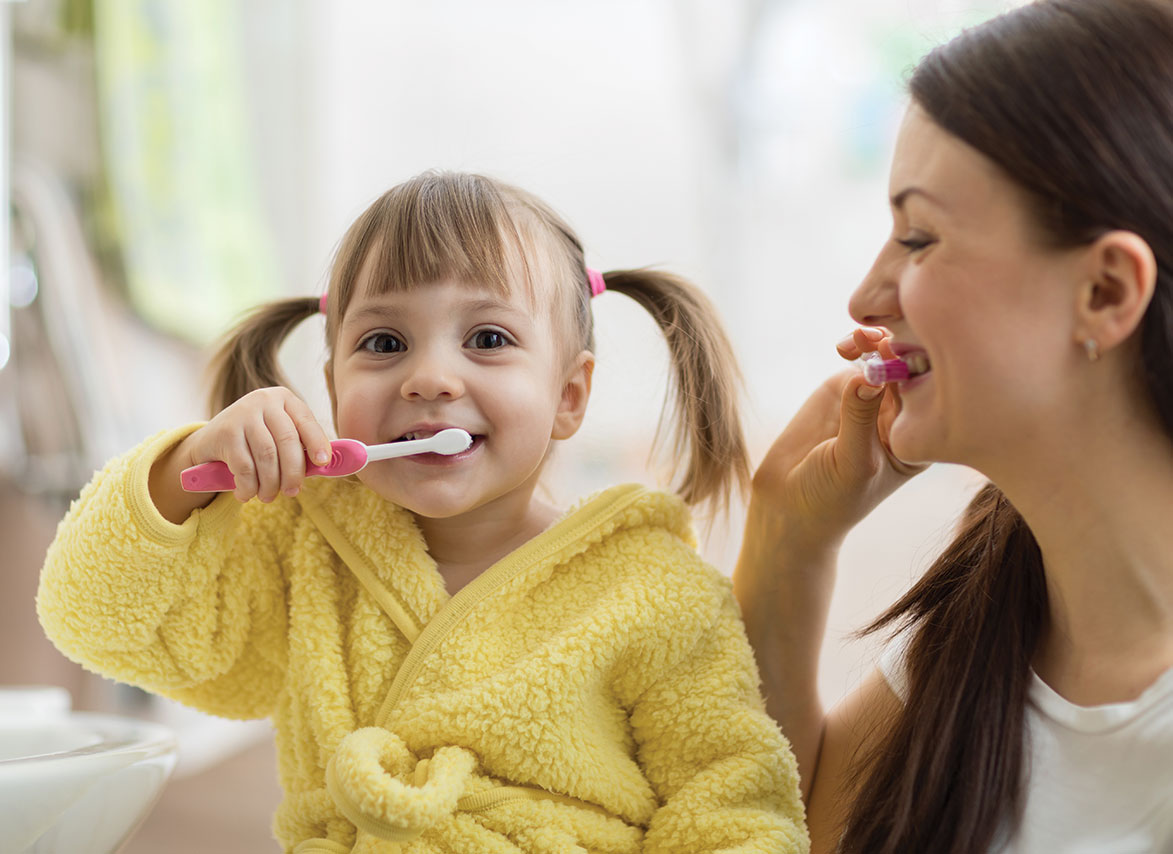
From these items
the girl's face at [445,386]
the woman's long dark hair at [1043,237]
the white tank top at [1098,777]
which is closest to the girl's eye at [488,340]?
the girl's face at [445,386]

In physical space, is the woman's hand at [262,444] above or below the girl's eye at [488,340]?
below

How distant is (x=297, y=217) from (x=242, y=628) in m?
2.07

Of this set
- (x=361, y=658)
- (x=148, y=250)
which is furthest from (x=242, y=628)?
(x=148, y=250)

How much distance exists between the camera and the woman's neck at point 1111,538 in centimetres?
66

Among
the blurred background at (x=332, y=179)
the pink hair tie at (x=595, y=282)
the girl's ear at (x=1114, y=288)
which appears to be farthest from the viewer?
the blurred background at (x=332, y=179)

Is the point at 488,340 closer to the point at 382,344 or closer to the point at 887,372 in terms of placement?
the point at 382,344

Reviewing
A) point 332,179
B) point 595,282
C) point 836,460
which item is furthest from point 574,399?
point 332,179

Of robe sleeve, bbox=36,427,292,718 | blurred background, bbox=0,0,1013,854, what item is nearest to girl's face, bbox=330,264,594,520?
robe sleeve, bbox=36,427,292,718

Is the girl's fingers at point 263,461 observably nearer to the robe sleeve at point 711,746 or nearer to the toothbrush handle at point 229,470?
the toothbrush handle at point 229,470

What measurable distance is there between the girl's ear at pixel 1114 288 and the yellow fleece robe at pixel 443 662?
0.33m

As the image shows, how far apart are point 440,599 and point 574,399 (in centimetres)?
20

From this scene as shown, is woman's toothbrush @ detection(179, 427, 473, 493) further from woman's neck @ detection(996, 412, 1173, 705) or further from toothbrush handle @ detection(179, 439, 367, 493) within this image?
woman's neck @ detection(996, 412, 1173, 705)

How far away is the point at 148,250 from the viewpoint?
213 cm

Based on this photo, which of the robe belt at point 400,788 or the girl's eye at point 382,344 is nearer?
the robe belt at point 400,788
